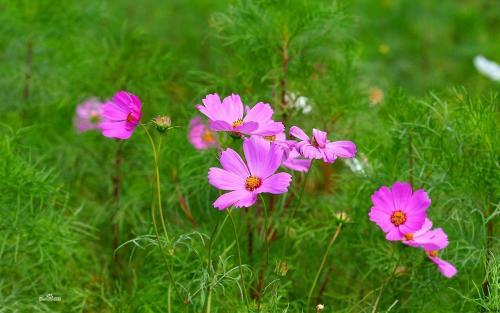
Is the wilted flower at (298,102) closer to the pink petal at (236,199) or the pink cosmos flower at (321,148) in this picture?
the pink cosmos flower at (321,148)

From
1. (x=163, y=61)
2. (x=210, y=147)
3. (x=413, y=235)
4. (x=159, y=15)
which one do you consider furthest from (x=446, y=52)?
(x=413, y=235)

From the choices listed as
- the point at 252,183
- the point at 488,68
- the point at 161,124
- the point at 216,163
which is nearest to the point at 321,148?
the point at 252,183

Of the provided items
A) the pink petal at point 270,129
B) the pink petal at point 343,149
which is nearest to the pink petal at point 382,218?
the pink petal at point 343,149

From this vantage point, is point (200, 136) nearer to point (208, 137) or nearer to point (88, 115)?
point (208, 137)

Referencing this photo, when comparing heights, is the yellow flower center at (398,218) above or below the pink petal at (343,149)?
below

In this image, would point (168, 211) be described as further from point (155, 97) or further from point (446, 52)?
point (446, 52)

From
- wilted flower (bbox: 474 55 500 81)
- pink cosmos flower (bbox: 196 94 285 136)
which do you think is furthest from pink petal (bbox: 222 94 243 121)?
wilted flower (bbox: 474 55 500 81)

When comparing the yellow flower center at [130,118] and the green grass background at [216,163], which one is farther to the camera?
the green grass background at [216,163]
